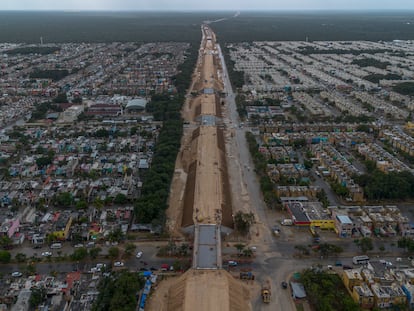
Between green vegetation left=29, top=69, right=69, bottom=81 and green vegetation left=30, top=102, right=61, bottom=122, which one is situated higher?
green vegetation left=29, top=69, right=69, bottom=81

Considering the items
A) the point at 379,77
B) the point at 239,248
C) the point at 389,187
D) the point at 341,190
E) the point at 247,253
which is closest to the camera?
the point at 247,253

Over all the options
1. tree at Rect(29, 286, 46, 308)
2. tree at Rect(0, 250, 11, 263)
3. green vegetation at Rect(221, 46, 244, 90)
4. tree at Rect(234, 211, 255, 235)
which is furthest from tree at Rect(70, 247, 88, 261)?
green vegetation at Rect(221, 46, 244, 90)

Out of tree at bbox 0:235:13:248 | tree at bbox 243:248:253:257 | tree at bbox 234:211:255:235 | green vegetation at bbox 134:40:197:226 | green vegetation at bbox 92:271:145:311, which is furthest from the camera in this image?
green vegetation at bbox 134:40:197:226

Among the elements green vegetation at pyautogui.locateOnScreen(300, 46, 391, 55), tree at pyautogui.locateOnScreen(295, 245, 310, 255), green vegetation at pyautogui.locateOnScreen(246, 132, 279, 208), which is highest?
green vegetation at pyautogui.locateOnScreen(300, 46, 391, 55)

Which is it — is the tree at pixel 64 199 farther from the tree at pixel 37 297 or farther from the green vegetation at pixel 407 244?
the green vegetation at pixel 407 244

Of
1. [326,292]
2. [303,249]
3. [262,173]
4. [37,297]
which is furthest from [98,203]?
[326,292]

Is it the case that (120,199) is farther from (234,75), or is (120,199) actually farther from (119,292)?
(234,75)

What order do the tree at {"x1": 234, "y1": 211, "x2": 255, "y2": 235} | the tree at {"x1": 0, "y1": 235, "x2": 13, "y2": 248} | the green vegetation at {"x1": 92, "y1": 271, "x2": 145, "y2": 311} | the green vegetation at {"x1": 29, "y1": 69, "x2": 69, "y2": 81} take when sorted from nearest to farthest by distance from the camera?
the green vegetation at {"x1": 92, "y1": 271, "x2": 145, "y2": 311}, the tree at {"x1": 0, "y1": 235, "x2": 13, "y2": 248}, the tree at {"x1": 234, "y1": 211, "x2": 255, "y2": 235}, the green vegetation at {"x1": 29, "y1": 69, "x2": 69, "y2": 81}

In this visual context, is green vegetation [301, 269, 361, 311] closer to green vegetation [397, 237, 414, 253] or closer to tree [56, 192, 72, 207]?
green vegetation [397, 237, 414, 253]
